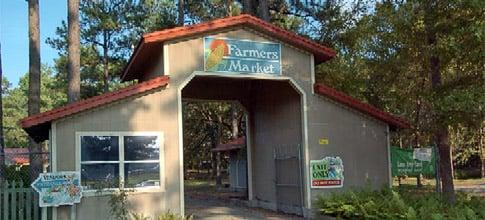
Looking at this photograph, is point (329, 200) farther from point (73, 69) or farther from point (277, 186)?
point (73, 69)

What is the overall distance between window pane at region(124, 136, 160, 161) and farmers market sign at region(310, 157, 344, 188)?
4.47m

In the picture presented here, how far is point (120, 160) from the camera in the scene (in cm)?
1260

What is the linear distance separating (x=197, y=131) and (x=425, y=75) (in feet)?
110

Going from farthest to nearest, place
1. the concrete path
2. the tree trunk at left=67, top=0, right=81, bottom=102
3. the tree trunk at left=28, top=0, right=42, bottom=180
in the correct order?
the tree trunk at left=28, top=0, right=42, bottom=180
the tree trunk at left=67, top=0, right=81, bottom=102
the concrete path

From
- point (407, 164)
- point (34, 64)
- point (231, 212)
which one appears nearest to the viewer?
point (407, 164)

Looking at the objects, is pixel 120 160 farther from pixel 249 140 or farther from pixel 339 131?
pixel 249 140

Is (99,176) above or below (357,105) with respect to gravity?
below

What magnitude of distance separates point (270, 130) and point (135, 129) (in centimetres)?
571

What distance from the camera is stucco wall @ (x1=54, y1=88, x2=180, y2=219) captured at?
1203 centimetres

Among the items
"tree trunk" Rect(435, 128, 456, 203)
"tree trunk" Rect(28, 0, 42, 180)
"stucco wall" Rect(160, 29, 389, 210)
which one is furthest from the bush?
"tree trunk" Rect(28, 0, 42, 180)

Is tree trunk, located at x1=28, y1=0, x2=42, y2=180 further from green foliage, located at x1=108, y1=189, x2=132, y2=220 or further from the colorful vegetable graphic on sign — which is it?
the colorful vegetable graphic on sign

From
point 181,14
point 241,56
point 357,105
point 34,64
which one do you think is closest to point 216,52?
point 241,56

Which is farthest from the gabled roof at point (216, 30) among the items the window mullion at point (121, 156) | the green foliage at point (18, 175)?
the green foliage at point (18, 175)

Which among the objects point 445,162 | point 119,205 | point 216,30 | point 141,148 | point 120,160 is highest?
point 216,30
